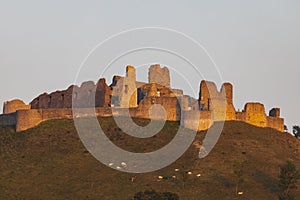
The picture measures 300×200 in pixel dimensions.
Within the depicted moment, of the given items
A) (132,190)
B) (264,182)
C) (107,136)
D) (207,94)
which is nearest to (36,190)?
(132,190)

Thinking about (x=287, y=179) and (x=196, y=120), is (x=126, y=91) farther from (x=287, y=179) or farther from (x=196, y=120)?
(x=287, y=179)

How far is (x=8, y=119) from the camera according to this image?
13162 centimetres

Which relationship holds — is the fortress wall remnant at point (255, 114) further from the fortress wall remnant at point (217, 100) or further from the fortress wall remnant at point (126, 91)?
the fortress wall remnant at point (126, 91)

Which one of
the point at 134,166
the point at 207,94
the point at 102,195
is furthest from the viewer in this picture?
the point at 207,94

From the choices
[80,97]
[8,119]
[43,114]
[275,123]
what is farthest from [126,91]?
[275,123]

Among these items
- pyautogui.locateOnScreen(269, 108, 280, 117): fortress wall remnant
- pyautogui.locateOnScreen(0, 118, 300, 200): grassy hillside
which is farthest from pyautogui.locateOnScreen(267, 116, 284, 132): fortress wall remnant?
pyautogui.locateOnScreen(0, 118, 300, 200): grassy hillside

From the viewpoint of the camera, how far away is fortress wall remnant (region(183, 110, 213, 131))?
4797 inches

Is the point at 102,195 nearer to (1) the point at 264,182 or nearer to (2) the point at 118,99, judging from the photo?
(1) the point at 264,182

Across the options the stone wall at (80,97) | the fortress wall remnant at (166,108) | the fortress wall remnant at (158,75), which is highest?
the fortress wall remnant at (158,75)

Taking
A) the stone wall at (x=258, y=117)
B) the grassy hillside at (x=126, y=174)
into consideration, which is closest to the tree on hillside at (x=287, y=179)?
the grassy hillside at (x=126, y=174)

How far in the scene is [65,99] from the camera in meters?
138

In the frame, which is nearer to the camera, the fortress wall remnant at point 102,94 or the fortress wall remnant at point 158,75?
the fortress wall remnant at point 102,94

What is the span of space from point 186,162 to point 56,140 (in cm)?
2289

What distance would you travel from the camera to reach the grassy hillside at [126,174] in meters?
98.9
